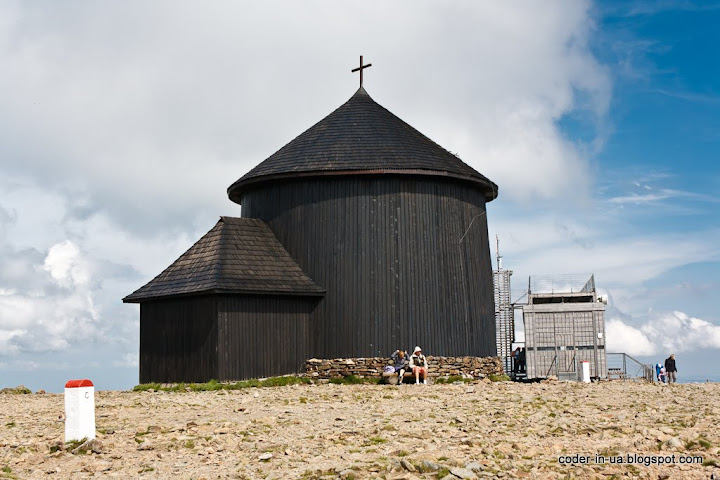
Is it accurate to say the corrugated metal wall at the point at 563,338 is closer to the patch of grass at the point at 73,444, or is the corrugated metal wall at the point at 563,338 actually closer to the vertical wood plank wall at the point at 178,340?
the vertical wood plank wall at the point at 178,340

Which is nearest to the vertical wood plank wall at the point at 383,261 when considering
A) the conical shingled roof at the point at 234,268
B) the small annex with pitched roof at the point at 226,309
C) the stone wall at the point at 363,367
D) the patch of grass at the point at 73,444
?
the stone wall at the point at 363,367

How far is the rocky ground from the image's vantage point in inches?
473

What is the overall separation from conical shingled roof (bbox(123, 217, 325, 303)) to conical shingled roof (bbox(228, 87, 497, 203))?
191cm

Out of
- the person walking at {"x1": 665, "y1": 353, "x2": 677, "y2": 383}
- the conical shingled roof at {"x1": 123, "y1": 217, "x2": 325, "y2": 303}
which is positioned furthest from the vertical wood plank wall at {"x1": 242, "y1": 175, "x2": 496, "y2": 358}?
the person walking at {"x1": 665, "y1": 353, "x2": 677, "y2": 383}

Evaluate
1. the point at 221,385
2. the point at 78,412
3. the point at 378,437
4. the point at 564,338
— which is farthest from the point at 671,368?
the point at 78,412

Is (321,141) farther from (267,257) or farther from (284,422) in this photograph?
(284,422)

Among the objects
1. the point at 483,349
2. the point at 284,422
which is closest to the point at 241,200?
the point at 483,349

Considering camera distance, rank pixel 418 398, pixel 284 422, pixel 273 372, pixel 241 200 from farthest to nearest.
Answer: pixel 241 200, pixel 273 372, pixel 418 398, pixel 284 422

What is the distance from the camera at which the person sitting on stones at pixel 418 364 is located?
974 inches

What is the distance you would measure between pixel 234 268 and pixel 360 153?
5.05m

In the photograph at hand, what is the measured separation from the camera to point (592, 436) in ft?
45.9

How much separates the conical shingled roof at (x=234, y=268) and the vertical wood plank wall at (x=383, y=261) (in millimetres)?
552

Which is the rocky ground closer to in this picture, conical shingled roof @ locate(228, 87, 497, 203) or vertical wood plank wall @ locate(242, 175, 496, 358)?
vertical wood plank wall @ locate(242, 175, 496, 358)

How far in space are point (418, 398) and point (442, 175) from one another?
9299 mm
